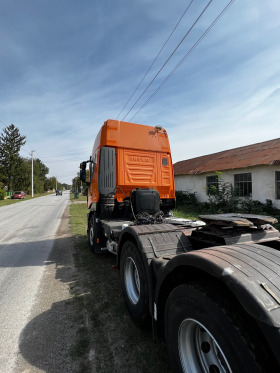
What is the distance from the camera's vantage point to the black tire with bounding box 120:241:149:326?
252 centimetres

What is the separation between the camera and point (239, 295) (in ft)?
4.07

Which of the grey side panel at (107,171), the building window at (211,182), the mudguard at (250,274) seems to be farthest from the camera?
the building window at (211,182)

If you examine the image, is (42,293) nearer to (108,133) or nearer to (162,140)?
(108,133)

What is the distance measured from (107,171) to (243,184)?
10.8 meters

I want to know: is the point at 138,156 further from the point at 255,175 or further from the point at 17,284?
the point at 255,175

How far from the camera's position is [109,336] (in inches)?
102

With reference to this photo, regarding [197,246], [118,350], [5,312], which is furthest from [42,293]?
[197,246]

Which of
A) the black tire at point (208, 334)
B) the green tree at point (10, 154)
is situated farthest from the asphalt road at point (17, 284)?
the green tree at point (10, 154)

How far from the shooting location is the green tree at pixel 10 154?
5068 cm

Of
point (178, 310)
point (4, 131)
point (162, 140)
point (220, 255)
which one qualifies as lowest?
point (178, 310)

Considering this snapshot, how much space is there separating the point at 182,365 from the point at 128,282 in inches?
59.1

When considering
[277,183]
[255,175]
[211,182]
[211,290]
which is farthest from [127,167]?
[211,182]

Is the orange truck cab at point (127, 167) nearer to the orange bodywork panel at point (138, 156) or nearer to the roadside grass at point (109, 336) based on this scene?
the orange bodywork panel at point (138, 156)

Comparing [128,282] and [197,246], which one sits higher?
[197,246]
